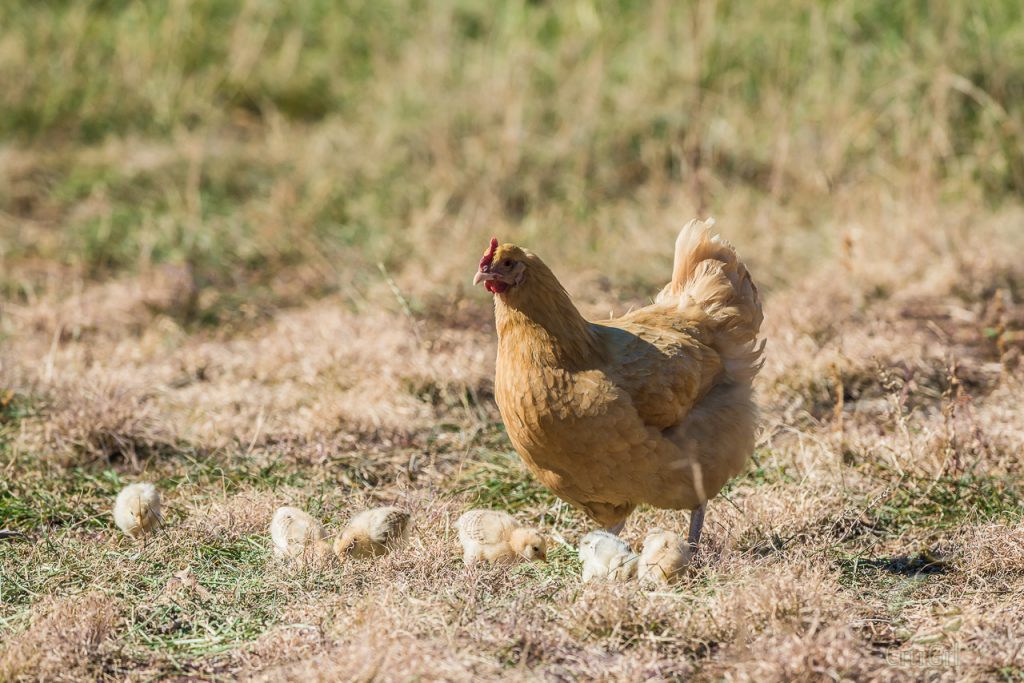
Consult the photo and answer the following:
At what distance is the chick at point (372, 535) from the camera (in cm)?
388

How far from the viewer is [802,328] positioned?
603 centimetres

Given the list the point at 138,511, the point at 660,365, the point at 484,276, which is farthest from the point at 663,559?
the point at 138,511

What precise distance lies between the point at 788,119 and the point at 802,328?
9.83ft

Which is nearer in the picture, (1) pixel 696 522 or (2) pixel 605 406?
(2) pixel 605 406

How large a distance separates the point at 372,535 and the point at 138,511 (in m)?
0.87

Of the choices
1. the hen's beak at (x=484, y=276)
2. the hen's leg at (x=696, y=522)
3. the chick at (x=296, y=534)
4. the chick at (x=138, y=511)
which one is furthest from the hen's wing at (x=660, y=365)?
the chick at (x=138, y=511)

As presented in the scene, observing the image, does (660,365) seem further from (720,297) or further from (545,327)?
(720,297)

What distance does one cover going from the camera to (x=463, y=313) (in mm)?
6340

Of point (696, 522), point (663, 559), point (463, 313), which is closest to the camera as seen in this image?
point (663, 559)

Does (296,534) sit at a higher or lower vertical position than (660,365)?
lower

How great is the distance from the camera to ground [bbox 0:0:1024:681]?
3391mm

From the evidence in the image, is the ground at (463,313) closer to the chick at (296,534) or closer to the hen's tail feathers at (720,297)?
the chick at (296,534)

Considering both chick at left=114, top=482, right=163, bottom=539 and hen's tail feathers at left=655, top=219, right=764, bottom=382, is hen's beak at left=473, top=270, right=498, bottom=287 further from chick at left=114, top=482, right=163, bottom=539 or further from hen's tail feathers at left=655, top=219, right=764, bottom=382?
chick at left=114, top=482, right=163, bottom=539

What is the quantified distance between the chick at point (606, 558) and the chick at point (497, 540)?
0.22 meters
